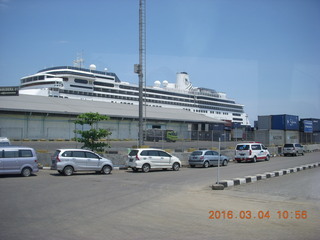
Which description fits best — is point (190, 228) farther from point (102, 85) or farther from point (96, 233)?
point (102, 85)

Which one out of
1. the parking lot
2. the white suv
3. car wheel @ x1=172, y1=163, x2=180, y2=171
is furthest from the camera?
the white suv

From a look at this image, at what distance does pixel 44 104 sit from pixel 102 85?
39.7 metres

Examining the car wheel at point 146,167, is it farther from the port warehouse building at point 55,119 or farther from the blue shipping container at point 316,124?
the blue shipping container at point 316,124

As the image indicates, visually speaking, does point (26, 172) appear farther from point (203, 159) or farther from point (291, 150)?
point (291, 150)

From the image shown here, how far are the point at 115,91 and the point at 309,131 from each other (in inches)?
2060

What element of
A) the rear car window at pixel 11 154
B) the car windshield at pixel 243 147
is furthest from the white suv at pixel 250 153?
the rear car window at pixel 11 154

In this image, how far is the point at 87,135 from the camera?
23.2 meters

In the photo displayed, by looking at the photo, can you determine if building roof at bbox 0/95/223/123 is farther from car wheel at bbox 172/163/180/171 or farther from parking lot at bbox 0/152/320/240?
parking lot at bbox 0/152/320/240

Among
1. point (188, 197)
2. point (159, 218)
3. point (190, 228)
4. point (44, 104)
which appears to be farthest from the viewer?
point (44, 104)

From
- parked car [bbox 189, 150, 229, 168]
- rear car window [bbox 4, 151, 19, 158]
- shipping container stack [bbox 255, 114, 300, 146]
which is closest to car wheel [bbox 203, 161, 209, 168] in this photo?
parked car [bbox 189, 150, 229, 168]

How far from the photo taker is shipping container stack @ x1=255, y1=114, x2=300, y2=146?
132 ft

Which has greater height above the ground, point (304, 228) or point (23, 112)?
point (23, 112)

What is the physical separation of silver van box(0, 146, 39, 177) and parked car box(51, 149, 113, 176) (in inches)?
49.1

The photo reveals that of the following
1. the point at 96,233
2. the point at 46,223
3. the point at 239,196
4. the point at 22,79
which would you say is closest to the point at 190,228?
the point at 96,233
